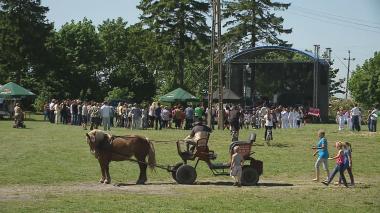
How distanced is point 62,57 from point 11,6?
7851 millimetres

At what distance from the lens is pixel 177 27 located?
2704 inches

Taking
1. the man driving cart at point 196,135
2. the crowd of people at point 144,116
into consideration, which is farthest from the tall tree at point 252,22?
the man driving cart at point 196,135

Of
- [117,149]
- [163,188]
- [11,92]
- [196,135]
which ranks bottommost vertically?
[163,188]

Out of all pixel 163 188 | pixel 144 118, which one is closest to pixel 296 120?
pixel 144 118

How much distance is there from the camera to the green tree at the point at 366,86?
98312mm

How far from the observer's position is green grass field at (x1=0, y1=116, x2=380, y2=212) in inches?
524

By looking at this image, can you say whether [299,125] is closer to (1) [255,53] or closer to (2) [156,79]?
(1) [255,53]

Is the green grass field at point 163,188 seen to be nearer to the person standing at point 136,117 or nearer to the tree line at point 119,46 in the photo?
the person standing at point 136,117

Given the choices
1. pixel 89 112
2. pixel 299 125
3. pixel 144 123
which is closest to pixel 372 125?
pixel 299 125

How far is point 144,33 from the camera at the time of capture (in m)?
72.8

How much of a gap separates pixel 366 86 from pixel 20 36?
182 ft

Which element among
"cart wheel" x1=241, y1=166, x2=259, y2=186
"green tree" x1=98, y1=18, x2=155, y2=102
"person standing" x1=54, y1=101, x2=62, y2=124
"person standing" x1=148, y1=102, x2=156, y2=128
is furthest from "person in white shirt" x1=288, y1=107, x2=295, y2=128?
"cart wheel" x1=241, y1=166, x2=259, y2=186

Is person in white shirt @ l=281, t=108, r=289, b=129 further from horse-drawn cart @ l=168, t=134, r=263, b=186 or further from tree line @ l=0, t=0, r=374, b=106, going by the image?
horse-drawn cart @ l=168, t=134, r=263, b=186

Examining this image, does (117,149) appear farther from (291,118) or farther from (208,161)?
(291,118)
